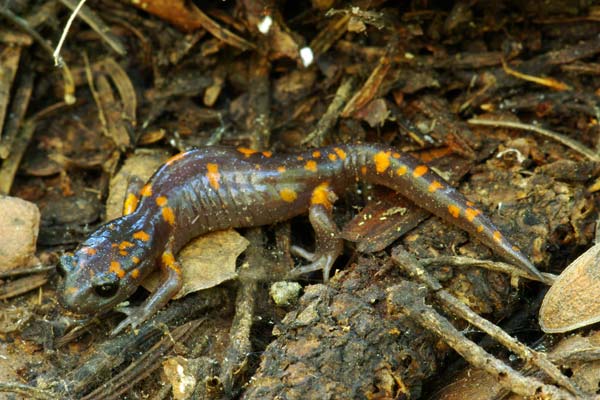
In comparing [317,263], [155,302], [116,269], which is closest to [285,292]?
[317,263]

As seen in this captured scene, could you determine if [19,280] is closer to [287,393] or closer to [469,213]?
[287,393]

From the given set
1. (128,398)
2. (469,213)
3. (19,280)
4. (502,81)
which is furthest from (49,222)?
(502,81)

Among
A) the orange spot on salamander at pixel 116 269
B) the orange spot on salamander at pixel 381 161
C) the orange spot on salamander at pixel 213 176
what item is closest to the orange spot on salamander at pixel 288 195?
the orange spot on salamander at pixel 213 176

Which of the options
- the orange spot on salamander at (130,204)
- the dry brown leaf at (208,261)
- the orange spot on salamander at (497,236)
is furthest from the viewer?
the orange spot on salamander at (130,204)

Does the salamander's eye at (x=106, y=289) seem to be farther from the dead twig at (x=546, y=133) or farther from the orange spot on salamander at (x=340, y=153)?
the dead twig at (x=546, y=133)

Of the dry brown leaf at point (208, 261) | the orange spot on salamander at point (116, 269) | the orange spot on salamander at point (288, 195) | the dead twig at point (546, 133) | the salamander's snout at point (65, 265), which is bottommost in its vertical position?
the dry brown leaf at point (208, 261)

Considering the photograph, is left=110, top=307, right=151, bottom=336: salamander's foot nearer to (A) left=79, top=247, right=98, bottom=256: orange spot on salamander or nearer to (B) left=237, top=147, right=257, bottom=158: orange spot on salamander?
(A) left=79, top=247, right=98, bottom=256: orange spot on salamander
